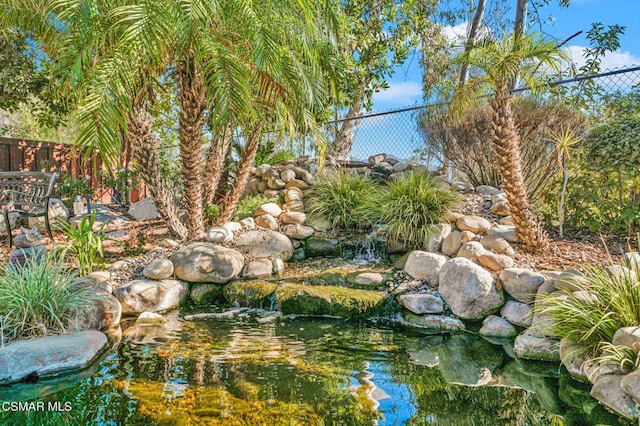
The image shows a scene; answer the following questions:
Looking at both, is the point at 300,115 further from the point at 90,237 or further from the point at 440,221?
the point at 90,237

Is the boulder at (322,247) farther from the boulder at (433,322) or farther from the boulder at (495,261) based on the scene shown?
the boulder at (495,261)

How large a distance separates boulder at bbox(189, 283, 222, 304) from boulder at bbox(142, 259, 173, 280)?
33cm

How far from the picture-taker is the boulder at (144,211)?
26.6 feet

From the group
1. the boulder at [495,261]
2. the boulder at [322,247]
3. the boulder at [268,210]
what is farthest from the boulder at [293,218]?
the boulder at [495,261]

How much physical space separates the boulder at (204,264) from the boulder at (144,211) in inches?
126

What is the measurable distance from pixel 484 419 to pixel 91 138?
3.54m

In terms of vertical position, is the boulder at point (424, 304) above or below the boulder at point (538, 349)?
Answer: above

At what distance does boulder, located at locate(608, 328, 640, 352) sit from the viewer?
8.78 feet

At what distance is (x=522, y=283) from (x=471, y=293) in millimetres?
473

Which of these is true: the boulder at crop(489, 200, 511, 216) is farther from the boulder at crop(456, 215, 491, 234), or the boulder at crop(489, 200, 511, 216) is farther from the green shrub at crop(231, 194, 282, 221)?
the green shrub at crop(231, 194, 282, 221)

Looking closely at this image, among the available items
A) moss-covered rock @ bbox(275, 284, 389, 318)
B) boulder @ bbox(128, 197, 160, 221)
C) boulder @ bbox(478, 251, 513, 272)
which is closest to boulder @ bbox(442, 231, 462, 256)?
boulder @ bbox(478, 251, 513, 272)

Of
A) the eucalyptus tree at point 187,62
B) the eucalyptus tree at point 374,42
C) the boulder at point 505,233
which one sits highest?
the eucalyptus tree at point 374,42

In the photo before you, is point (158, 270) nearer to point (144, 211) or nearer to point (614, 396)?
point (144, 211)

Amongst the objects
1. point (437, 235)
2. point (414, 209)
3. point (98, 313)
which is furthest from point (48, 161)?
point (437, 235)
